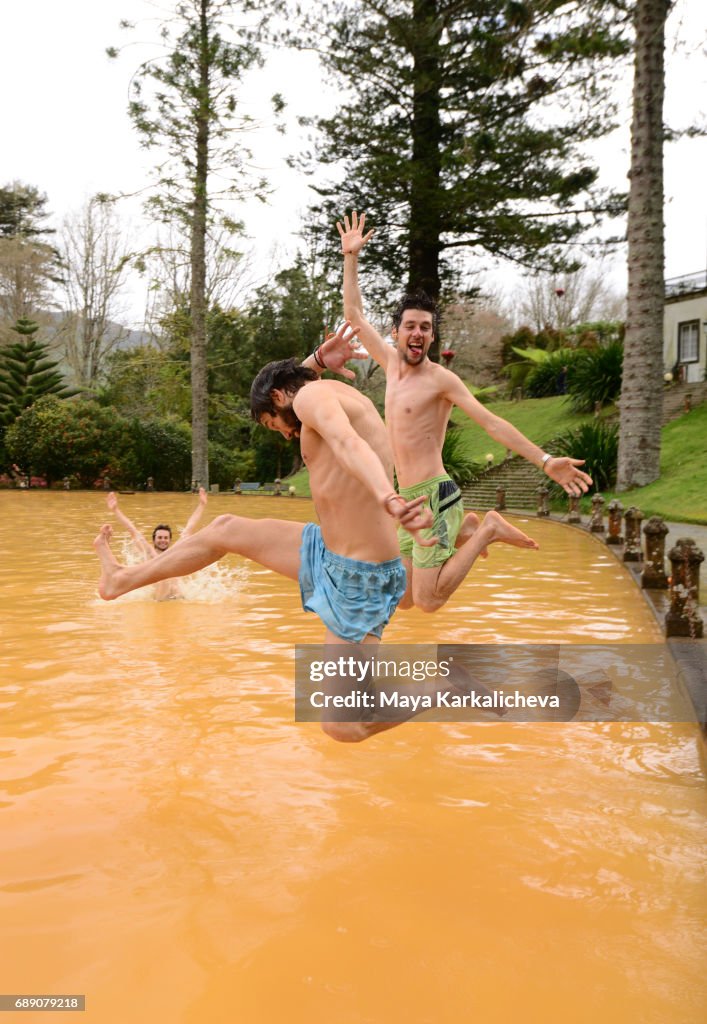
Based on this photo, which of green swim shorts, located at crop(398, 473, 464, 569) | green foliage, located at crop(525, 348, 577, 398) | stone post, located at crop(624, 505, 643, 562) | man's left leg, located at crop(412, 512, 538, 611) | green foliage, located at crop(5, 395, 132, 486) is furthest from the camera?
green foliage, located at crop(525, 348, 577, 398)

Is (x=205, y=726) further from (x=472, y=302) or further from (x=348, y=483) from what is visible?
(x=472, y=302)

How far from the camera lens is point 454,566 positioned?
15.4 feet

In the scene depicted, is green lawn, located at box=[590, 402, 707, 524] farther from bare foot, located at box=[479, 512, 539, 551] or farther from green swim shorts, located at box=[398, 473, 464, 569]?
bare foot, located at box=[479, 512, 539, 551]

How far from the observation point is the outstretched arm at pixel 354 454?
9.18ft

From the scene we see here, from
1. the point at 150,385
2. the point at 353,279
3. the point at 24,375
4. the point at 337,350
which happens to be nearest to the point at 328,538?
the point at 337,350

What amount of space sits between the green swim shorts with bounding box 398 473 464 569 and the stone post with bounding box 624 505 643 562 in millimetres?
6304

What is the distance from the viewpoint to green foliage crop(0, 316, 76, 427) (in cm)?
3712


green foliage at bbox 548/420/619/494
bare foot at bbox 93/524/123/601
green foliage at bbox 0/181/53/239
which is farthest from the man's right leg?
green foliage at bbox 0/181/53/239

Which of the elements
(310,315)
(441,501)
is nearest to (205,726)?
(441,501)

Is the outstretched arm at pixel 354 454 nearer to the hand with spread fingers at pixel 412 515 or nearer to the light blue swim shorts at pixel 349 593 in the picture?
the hand with spread fingers at pixel 412 515

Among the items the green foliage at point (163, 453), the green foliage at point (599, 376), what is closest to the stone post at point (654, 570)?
the green foliage at point (599, 376)

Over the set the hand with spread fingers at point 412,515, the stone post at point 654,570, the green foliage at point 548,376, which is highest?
the green foliage at point 548,376

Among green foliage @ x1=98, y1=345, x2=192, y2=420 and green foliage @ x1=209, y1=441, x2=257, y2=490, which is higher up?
green foliage @ x1=98, y1=345, x2=192, y2=420

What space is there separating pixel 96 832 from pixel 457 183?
20282mm
